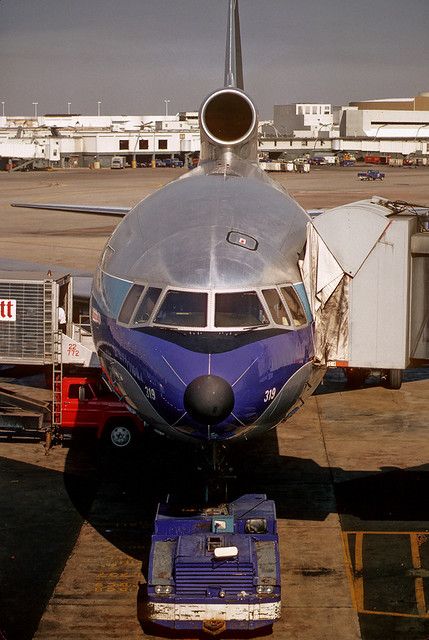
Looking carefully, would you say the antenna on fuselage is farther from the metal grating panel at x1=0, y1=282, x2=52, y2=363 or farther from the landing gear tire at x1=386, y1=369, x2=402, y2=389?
the metal grating panel at x1=0, y1=282, x2=52, y2=363

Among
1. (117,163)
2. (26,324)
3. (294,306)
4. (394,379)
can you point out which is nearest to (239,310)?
(294,306)

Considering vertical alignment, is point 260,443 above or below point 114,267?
below

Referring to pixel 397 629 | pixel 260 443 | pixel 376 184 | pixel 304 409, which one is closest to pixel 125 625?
pixel 397 629

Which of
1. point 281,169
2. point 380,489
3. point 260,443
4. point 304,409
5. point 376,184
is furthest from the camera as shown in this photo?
point 281,169

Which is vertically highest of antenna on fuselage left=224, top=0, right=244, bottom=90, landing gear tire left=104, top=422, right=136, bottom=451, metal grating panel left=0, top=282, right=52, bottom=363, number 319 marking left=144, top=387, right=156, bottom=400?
antenna on fuselage left=224, top=0, right=244, bottom=90

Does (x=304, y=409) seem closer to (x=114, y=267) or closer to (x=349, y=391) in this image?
(x=349, y=391)

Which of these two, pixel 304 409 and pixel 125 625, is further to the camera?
pixel 304 409

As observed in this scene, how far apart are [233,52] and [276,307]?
20494mm

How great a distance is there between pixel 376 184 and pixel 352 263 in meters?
89.1

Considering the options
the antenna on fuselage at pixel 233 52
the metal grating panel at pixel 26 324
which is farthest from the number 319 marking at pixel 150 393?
the antenna on fuselage at pixel 233 52

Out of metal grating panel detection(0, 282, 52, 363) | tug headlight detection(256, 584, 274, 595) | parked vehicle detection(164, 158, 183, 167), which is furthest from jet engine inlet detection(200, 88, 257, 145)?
parked vehicle detection(164, 158, 183, 167)

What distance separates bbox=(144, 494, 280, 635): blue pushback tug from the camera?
12.5 metres

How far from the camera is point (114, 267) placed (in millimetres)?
14445

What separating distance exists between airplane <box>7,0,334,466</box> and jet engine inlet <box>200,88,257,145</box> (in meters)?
7.66
